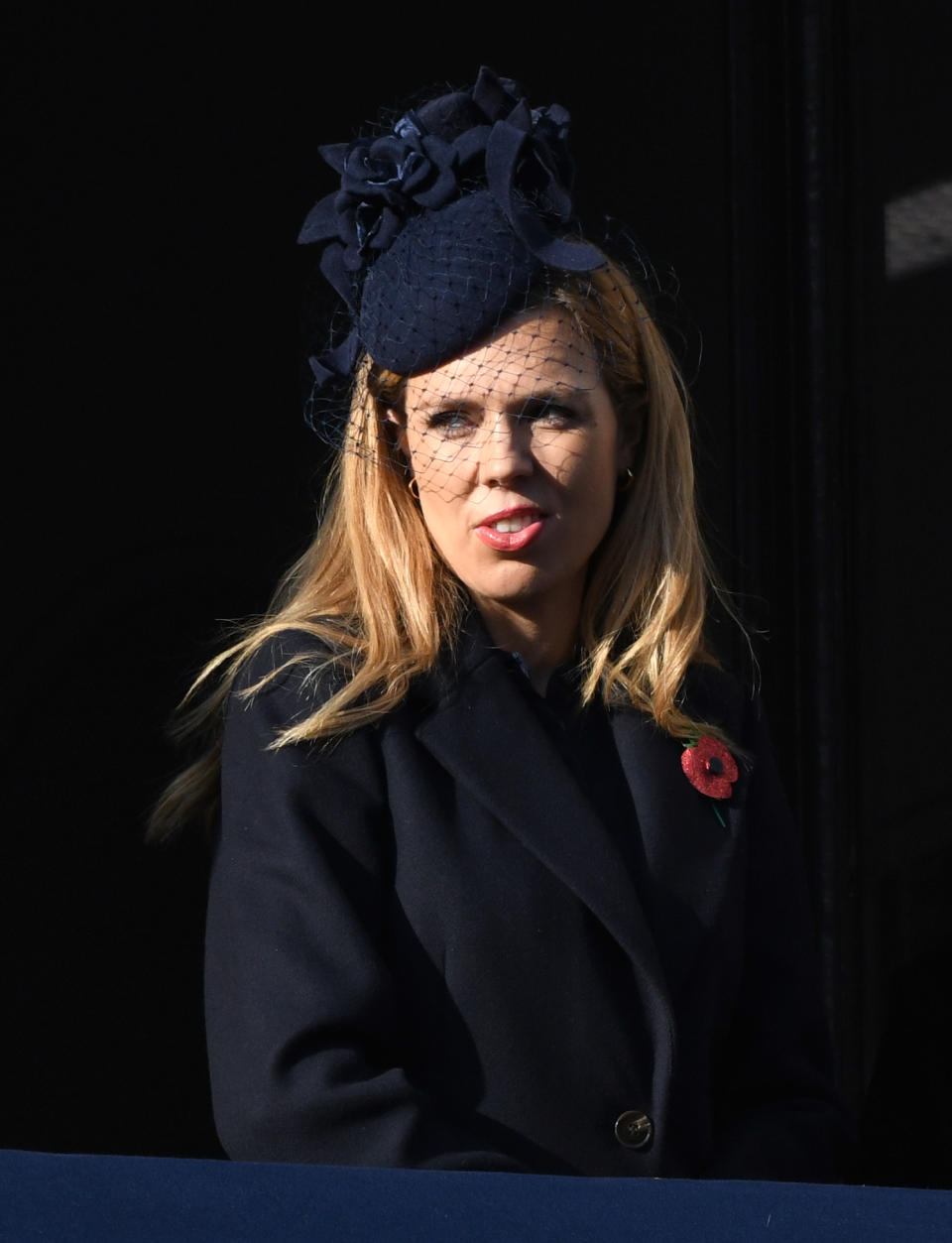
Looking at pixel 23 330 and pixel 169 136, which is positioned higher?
pixel 169 136

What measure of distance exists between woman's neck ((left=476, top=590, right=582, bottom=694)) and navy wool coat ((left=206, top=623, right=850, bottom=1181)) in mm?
35

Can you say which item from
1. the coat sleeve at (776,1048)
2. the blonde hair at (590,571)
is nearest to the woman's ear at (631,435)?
the blonde hair at (590,571)

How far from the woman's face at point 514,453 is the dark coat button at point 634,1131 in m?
0.54

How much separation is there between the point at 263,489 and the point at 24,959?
0.74 metres

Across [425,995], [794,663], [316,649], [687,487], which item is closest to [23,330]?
[316,649]

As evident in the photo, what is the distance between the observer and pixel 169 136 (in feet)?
7.63

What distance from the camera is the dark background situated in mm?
2266

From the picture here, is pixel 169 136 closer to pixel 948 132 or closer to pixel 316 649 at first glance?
pixel 316 649

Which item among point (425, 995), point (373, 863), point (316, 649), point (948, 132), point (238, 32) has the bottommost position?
point (425, 995)

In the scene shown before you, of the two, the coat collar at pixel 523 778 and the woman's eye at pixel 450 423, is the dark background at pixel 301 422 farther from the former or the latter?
the woman's eye at pixel 450 423

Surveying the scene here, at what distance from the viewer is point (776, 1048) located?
1.79 metres

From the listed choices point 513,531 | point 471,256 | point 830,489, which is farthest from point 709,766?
point 830,489

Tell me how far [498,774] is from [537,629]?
20 centimetres

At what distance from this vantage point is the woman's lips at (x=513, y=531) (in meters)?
1.71
